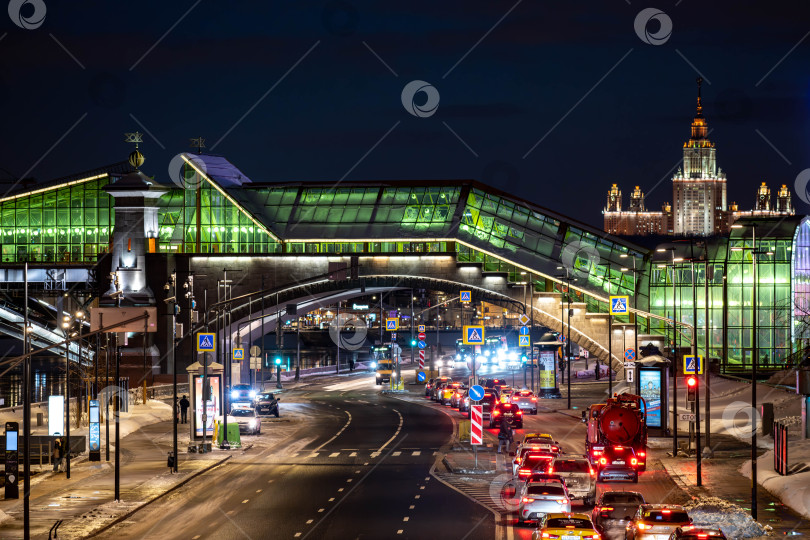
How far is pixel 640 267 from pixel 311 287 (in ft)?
91.3

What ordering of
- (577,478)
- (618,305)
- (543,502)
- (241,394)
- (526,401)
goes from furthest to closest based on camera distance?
(618,305) → (526,401) → (241,394) → (577,478) → (543,502)

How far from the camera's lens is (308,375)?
13875cm

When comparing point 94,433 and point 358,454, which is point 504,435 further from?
point 94,433

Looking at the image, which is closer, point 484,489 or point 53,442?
point 484,489

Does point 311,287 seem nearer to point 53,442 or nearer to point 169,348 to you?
point 169,348

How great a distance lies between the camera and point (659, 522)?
27.6m

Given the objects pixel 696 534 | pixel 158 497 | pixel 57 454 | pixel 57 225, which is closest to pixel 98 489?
pixel 158 497

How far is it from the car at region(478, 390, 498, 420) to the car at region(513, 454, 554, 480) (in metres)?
28.0

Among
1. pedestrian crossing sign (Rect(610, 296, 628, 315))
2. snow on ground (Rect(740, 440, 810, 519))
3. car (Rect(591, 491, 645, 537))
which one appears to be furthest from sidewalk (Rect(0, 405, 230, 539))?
pedestrian crossing sign (Rect(610, 296, 628, 315))

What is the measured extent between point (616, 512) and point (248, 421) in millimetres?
34934

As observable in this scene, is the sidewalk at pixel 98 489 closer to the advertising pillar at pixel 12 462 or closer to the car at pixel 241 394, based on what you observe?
the advertising pillar at pixel 12 462

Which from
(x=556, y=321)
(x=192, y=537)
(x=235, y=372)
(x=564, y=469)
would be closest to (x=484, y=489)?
(x=564, y=469)

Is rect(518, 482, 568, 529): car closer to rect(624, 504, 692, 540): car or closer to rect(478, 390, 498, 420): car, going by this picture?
rect(624, 504, 692, 540): car

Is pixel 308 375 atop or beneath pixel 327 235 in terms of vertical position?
beneath
